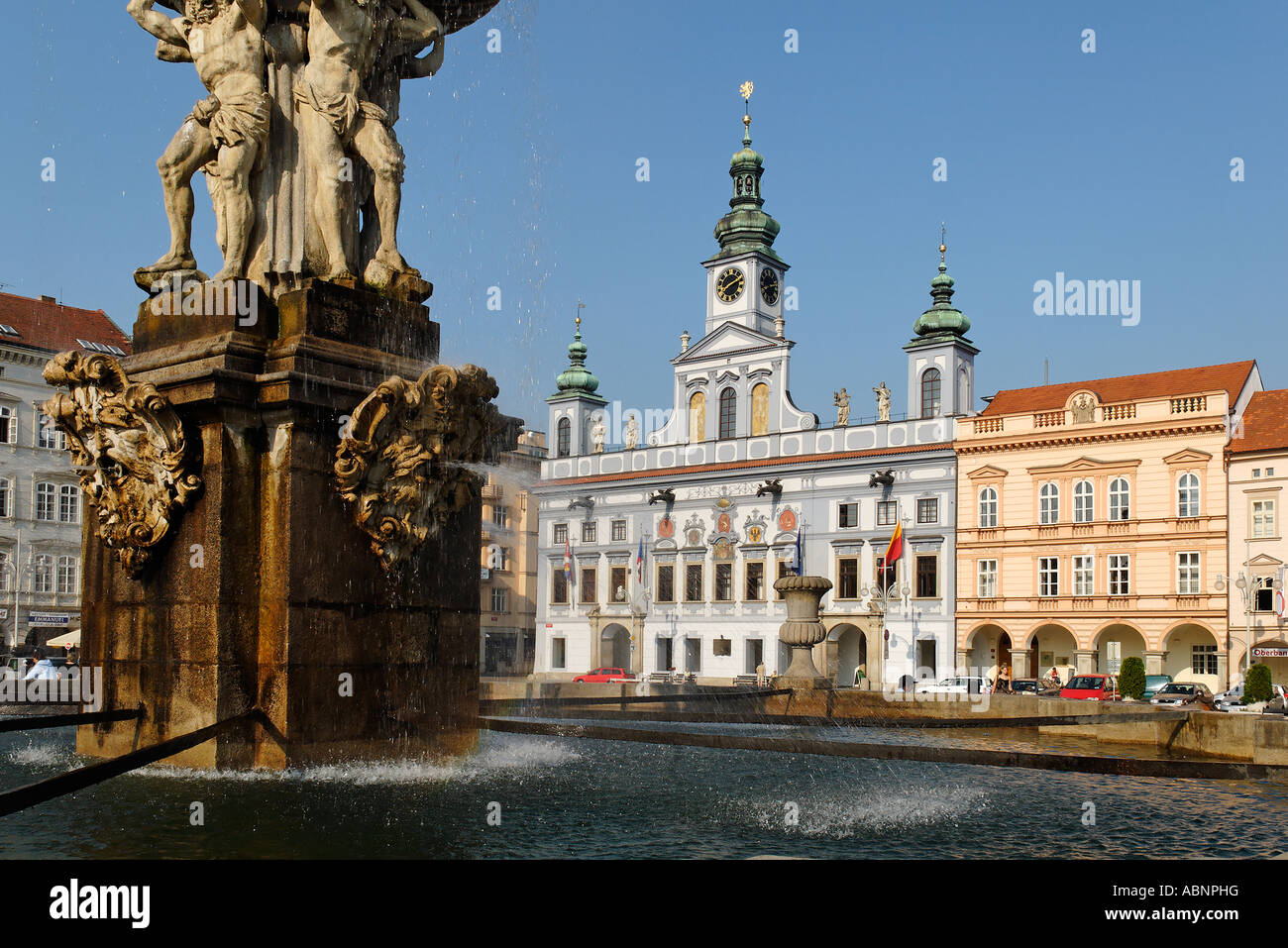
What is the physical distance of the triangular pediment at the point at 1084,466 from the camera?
4972 cm

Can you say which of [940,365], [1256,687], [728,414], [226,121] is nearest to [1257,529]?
[940,365]

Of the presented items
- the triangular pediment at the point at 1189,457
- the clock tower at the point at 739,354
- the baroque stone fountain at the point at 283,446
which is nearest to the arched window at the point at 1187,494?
the triangular pediment at the point at 1189,457

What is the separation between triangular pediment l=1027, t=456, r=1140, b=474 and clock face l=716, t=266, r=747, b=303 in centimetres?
1829

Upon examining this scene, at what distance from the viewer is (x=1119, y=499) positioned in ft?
165

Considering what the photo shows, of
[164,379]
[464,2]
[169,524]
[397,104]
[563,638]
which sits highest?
[464,2]

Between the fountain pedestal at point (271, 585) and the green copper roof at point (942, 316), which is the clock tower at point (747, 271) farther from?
the fountain pedestal at point (271, 585)

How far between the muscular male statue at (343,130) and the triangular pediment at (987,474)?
1856 inches

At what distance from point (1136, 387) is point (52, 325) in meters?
43.2

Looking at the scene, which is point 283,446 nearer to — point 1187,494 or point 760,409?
point 1187,494

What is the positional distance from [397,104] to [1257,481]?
44.3m

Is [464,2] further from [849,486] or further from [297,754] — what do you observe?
[849,486]

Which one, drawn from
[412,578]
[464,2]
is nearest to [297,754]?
[412,578]

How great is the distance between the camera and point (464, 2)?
9.66m

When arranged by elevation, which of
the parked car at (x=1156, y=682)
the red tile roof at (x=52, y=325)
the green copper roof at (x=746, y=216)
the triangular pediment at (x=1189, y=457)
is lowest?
the parked car at (x=1156, y=682)
